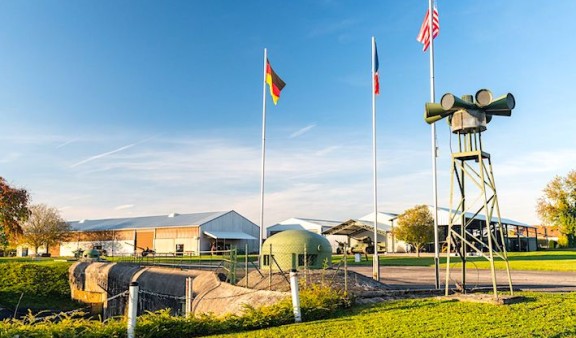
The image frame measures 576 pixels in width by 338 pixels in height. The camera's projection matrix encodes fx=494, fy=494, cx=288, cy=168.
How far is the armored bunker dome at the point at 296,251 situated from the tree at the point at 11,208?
31.6 metres

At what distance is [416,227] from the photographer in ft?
166

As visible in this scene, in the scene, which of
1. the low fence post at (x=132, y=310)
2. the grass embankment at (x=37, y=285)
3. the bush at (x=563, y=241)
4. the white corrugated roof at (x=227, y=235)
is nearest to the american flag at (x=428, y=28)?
the low fence post at (x=132, y=310)

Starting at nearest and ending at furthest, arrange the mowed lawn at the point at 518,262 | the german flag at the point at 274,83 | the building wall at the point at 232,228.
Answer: the german flag at the point at 274,83, the mowed lawn at the point at 518,262, the building wall at the point at 232,228

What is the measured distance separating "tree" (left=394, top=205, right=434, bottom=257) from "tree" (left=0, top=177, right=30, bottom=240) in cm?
3562

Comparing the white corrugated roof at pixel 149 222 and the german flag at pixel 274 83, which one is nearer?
the german flag at pixel 274 83

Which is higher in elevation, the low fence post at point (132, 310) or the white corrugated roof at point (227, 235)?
the white corrugated roof at point (227, 235)

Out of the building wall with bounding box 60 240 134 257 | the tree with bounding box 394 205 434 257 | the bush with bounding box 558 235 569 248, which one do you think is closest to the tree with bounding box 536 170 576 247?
the bush with bounding box 558 235 569 248

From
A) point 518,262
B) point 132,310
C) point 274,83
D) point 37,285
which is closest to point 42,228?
point 37,285

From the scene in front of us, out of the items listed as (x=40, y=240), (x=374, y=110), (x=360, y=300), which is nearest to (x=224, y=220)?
(x=40, y=240)

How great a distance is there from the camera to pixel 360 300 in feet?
38.9

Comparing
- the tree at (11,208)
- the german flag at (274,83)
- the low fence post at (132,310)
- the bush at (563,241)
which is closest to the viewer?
the low fence post at (132,310)

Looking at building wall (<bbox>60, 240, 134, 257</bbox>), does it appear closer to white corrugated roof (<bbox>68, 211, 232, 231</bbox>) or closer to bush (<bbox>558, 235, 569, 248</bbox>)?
white corrugated roof (<bbox>68, 211, 232, 231</bbox>)

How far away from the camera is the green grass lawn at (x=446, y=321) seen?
797 cm

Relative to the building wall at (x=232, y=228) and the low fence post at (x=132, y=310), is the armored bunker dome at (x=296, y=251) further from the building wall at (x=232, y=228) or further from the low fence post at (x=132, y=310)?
the building wall at (x=232, y=228)
